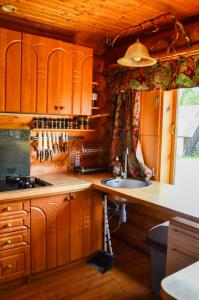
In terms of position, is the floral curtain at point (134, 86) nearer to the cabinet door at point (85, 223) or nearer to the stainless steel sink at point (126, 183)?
the stainless steel sink at point (126, 183)

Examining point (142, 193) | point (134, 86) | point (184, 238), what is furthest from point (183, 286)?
point (134, 86)

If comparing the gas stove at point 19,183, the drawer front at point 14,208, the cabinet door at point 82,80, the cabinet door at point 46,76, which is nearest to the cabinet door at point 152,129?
the cabinet door at point 82,80

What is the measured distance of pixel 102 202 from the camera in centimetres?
285

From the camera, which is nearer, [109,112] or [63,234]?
[63,234]

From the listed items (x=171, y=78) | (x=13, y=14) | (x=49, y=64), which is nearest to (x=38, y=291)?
(x=49, y=64)

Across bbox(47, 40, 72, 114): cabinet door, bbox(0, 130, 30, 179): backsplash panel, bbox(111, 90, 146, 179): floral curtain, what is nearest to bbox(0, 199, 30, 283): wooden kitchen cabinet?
bbox(0, 130, 30, 179): backsplash panel

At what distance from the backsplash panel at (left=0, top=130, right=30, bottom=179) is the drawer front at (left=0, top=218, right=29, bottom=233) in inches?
23.6

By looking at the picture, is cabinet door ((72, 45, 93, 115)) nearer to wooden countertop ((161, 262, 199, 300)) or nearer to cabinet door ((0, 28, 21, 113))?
cabinet door ((0, 28, 21, 113))

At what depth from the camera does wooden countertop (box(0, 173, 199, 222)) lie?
1.97 metres

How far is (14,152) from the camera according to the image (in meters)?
2.78

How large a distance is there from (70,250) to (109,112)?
5.43 feet

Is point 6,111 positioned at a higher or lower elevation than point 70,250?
higher

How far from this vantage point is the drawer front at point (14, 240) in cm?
226

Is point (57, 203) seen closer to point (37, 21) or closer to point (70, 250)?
point (70, 250)
